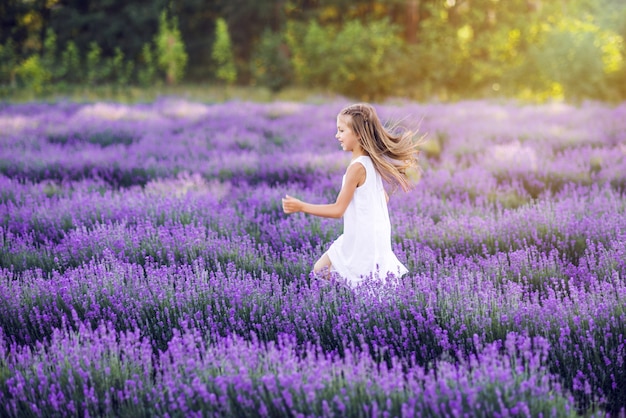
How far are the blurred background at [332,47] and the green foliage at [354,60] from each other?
4 centimetres

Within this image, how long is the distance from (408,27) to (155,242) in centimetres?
2038

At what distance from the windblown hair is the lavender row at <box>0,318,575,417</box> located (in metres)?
1.36

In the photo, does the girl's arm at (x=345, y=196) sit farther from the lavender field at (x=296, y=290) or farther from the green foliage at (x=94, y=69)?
the green foliage at (x=94, y=69)

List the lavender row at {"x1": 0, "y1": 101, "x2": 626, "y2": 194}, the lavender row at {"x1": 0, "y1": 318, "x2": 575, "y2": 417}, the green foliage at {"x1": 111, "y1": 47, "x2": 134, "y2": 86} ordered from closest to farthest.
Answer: the lavender row at {"x1": 0, "y1": 318, "x2": 575, "y2": 417}, the lavender row at {"x1": 0, "y1": 101, "x2": 626, "y2": 194}, the green foliage at {"x1": 111, "y1": 47, "x2": 134, "y2": 86}

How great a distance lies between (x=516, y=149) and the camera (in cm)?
754

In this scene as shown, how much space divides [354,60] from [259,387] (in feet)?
59.2

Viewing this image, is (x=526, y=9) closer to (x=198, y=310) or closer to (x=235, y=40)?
(x=235, y=40)

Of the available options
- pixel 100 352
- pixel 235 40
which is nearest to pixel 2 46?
pixel 235 40

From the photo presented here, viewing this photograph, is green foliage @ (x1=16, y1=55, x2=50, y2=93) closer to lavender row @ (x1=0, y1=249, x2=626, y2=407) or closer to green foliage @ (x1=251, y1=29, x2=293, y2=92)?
green foliage @ (x1=251, y1=29, x2=293, y2=92)

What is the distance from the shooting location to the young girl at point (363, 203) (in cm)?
362

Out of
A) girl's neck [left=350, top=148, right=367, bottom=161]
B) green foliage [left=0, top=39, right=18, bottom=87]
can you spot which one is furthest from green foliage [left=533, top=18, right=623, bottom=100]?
green foliage [left=0, top=39, right=18, bottom=87]

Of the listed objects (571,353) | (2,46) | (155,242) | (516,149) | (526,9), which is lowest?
(571,353)

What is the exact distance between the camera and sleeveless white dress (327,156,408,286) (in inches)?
143

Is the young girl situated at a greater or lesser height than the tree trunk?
lesser
